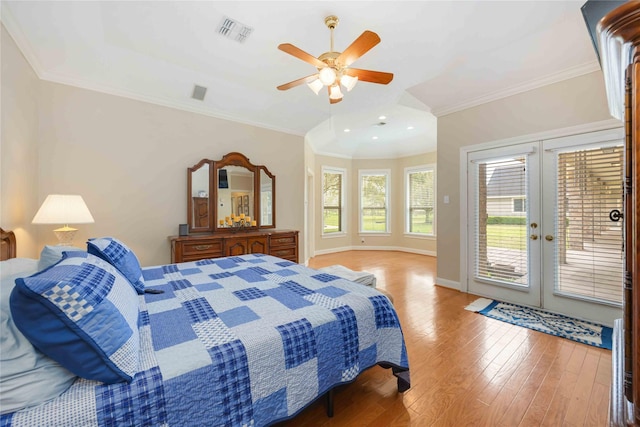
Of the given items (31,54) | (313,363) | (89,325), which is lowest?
(313,363)

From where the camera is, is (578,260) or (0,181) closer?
(0,181)

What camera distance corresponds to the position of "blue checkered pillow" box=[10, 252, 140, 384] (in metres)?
0.87

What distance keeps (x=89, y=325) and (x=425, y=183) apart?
23.3 feet

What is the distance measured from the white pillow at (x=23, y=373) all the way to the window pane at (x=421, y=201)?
6972 millimetres

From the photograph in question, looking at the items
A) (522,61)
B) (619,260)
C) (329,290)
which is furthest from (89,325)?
(522,61)

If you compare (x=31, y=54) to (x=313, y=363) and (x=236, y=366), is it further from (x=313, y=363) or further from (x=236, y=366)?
(x=313, y=363)

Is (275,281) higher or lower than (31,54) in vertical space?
lower

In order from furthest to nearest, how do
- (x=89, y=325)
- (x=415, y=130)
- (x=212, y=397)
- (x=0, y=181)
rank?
(x=415, y=130) → (x=0, y=181) → (x=212, y=397) → (x=89, y=325)

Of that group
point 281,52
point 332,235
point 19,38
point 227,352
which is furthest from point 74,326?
point 332,235

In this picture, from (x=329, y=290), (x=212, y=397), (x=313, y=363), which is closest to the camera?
(x=212, y=397)

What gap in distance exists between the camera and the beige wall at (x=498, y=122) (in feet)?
9.26

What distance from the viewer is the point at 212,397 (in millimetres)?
1035

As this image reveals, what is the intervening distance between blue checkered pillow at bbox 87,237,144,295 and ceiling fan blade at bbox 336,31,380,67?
2.17 meters

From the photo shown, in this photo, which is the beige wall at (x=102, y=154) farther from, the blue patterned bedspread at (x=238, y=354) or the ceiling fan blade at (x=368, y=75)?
the ceiling fan blade at (x=368, y=75)
